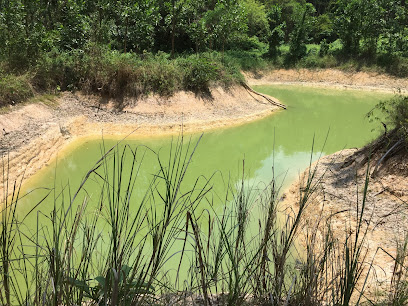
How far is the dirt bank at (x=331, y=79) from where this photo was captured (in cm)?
2004

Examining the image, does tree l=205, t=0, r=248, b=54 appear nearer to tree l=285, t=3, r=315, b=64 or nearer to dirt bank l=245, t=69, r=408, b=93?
dirt bank l=245, t=69, r=408, b=93

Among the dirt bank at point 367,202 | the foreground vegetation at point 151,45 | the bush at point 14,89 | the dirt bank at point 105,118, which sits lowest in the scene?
the dirt bank at point 367,202

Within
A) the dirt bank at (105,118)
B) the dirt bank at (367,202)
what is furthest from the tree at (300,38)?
the dirt bank at (367,202)

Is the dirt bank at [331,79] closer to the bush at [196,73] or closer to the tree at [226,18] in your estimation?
the tree at [226,18]

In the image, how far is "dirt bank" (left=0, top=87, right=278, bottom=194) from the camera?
856 cm

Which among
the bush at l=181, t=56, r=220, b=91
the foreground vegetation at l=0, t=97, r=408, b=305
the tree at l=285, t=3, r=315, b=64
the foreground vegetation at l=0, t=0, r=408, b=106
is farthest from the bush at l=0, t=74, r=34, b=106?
the tree at l=285, t=3, r=315, b=64

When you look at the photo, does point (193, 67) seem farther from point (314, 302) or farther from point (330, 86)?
point (314, 302)

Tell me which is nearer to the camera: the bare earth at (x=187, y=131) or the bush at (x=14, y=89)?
the bare earth at (x=187, y=131)

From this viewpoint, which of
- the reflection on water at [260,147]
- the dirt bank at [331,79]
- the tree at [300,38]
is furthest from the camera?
the tree at [300,38]

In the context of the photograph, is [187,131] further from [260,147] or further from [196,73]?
[196,73]

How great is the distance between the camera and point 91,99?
487 inches

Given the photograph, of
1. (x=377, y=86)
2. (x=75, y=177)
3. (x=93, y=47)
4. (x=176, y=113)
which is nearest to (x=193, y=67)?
(x=176, y=113)

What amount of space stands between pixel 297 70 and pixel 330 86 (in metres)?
2.80

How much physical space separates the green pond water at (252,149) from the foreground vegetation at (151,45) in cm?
276
